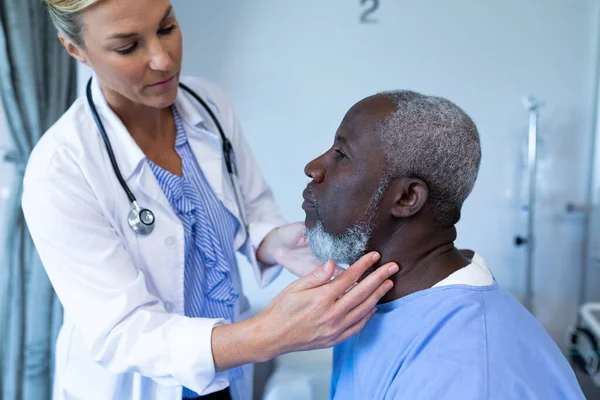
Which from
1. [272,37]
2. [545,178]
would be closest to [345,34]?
[272,37]

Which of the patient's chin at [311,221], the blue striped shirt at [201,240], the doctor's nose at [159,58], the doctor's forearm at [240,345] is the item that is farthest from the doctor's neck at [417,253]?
the doctor's nose at [159,58]

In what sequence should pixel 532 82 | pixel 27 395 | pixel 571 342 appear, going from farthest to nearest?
1. pixel 532 82
2. pixel 571 342
3. pixel 27 395

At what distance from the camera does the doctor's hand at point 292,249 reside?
1.29 m

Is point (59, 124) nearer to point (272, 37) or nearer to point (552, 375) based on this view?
point (552, 375)

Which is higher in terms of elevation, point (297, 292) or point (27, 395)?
point (297, 292)

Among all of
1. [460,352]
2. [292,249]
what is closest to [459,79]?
[292,249]

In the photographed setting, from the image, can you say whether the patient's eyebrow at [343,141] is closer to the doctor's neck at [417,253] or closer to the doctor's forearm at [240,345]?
the doctor's neck at [417,253]

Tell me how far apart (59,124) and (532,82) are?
2.08 meters

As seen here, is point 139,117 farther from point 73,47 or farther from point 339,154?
point 339,154

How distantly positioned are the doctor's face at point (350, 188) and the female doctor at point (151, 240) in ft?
0.29

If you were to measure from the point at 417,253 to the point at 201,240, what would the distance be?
19.0 inches

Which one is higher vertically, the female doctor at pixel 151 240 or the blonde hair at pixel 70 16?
the blonde hair at pixel 70 16

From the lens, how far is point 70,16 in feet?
3.39

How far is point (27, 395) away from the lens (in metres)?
1.79
